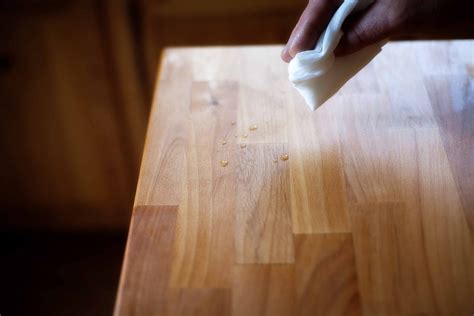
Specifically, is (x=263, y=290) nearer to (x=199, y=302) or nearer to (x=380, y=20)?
(x=199, y=302)

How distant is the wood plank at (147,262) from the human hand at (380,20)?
9.6 inches

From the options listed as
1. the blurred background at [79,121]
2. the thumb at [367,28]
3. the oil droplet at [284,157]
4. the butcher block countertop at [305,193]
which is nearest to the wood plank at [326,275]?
the butcher block countertop at [305,193]

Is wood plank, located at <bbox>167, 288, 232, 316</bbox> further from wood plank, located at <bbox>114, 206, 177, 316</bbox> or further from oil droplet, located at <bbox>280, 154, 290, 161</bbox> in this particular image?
oil droplet, located at <bbox>280, 154, 290, 161</bbox>

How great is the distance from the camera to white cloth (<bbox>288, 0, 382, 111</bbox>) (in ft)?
1.87

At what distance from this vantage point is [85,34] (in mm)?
1063

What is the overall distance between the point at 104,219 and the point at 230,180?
89cm

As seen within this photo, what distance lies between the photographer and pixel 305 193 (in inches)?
22.3

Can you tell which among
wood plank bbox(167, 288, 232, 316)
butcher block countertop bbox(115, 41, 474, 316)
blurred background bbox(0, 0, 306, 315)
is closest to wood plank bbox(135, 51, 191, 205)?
butcher block countertop bbox(115, 41, 474, 316)

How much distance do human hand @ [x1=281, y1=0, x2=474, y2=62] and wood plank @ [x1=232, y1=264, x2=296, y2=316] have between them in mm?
252

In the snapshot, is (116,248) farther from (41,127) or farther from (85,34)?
(85,34)

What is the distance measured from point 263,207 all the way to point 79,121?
75cm

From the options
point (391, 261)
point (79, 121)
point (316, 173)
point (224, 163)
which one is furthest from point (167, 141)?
point (79, 121)

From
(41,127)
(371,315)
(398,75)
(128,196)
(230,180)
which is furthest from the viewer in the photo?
(128,196)

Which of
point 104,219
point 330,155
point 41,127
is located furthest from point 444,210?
A: point 104,219
